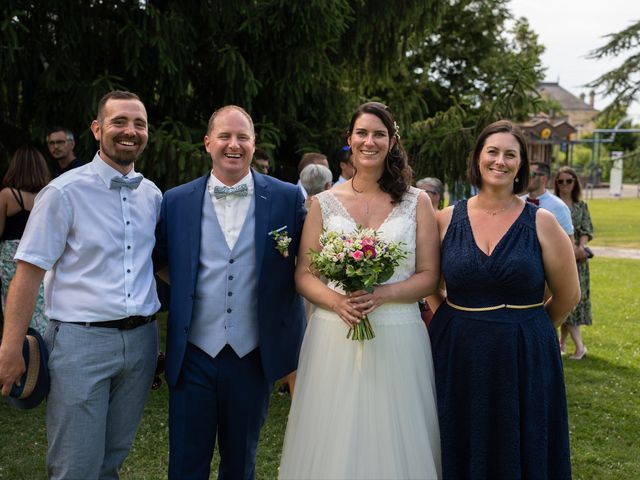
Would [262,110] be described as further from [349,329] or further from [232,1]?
[349,329]

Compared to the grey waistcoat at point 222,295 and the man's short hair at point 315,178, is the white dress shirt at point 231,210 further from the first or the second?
the man's short hair at point 315,178

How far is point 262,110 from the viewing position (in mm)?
9578

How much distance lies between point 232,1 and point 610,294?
990 cm

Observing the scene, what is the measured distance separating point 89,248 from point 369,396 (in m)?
1.76

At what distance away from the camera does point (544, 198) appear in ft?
24.8

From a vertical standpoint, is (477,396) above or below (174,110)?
below

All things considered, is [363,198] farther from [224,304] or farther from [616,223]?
[616,223]

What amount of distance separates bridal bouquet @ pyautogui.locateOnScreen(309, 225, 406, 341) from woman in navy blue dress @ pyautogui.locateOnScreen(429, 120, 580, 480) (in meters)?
0.51

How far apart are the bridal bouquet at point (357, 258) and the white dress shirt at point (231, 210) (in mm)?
453

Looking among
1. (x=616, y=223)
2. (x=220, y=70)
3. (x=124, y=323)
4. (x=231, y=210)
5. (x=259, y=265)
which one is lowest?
(x=616, y=223)

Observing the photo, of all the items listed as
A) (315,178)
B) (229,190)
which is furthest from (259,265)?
(315,178)

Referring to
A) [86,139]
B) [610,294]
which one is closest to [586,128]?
[610,294]

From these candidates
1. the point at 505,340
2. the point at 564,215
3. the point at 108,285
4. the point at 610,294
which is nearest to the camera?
the point at 108,285

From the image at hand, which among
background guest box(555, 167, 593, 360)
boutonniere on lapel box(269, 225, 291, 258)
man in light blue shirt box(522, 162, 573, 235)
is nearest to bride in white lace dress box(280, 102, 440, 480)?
boutonniere on lapel box(269, 225, 291, 258)
